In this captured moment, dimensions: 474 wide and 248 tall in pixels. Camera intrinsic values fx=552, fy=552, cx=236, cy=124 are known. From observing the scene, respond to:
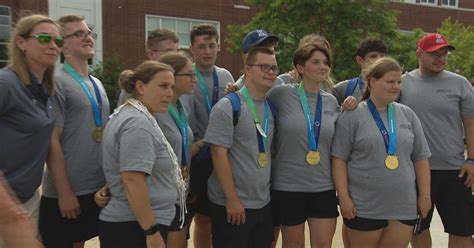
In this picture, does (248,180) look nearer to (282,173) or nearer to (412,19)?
(282,173)

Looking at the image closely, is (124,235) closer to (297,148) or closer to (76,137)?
(76,137)

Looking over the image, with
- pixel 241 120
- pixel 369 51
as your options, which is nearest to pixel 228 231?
pixel 241 120

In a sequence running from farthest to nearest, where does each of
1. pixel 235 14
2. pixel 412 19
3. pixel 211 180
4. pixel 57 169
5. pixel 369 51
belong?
pixel 412 19, pixel 235 14, pixel 369 51, pixel 211 180, pixel 57 169

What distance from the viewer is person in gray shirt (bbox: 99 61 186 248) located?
342cm

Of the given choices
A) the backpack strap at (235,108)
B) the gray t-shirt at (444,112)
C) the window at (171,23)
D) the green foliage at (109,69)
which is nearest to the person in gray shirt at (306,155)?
the backpack strap at (235,108)

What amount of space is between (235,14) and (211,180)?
3115cm

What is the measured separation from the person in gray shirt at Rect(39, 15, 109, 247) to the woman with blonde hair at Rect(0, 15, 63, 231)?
226mm

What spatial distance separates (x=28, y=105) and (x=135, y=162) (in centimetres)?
83

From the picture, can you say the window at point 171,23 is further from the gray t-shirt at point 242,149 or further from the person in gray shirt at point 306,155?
the gray t-shirt at point 242,149

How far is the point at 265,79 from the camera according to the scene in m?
4.41

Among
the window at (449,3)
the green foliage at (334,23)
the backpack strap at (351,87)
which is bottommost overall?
the backpack strap at (351,87)

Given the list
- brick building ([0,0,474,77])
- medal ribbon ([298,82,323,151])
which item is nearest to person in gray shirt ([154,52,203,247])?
medal ribbon ([298,82,323,151])

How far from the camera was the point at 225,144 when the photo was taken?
426 centimetres

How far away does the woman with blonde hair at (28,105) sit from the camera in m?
3.52
